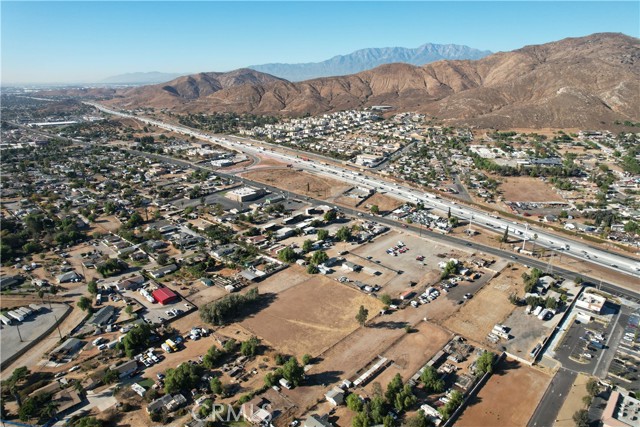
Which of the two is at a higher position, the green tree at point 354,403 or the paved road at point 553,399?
the green tree at point 354,403

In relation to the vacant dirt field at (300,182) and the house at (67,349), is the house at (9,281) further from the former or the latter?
the vacant dirt field at (300,182)

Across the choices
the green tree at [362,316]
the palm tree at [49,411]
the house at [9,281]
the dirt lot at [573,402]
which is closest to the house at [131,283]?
the house at [9,281]

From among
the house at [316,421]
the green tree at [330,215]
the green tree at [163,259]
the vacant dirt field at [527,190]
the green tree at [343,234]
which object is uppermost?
the vacant dirt field at [527,190]

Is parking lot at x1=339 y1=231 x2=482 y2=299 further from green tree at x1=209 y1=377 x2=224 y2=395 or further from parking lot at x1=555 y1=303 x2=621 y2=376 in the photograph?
green tree at x1=209 y1=377 x2=224 y2=395

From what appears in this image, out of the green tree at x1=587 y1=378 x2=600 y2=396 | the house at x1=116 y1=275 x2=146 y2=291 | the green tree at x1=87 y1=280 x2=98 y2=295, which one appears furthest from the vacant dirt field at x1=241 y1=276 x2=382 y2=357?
the green tree at x1=587 y1=378 x2=600 y2=396

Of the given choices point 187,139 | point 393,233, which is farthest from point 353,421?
point 187,139

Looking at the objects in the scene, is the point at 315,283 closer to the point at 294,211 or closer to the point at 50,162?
the point at 294,211
